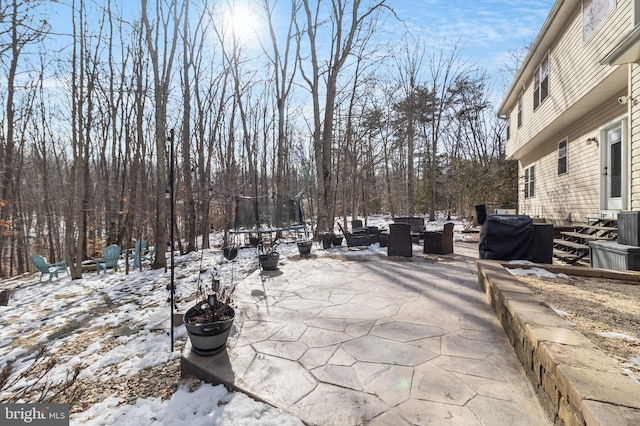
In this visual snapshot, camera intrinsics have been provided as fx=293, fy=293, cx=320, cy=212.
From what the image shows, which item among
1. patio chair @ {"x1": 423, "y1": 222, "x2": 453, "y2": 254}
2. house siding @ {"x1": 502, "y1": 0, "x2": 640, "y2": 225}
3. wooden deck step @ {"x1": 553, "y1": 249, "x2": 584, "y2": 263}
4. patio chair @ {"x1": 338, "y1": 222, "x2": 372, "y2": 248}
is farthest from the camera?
patio chair @ {"x1": 338, "y1": 222, "x2": 372, "y2": 248}

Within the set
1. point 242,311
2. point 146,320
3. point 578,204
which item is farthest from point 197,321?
point 578,204

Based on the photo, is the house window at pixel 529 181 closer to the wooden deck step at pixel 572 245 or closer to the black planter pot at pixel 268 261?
the wooden deck step at pixel 572 245

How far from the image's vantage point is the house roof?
6.12 metres

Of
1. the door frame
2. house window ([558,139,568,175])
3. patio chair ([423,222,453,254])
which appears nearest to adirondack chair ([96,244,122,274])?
patio chair ([423,222,453,254])

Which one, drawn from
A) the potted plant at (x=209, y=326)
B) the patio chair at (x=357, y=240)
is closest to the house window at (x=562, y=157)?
the patio chair at (x=357, y=240)

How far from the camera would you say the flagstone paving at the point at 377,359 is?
5.35ft

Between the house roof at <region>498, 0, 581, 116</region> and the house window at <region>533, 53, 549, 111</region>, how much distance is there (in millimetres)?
230

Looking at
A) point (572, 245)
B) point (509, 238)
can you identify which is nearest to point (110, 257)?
point (509, 238)

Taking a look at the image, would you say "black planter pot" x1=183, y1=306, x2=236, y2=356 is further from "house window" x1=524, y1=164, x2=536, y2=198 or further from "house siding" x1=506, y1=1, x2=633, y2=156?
"house window" x1=524, y1=164, x2=536, y2=198

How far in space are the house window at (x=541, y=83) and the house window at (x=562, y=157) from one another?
49.6 inches

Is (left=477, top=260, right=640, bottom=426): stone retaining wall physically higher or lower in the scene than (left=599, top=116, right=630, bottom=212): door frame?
lower

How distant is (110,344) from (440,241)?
5.90 meters

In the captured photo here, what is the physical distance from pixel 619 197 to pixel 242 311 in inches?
273

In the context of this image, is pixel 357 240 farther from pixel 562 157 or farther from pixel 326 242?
pixel 562 157
